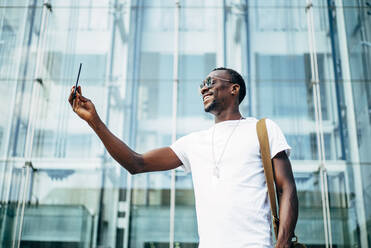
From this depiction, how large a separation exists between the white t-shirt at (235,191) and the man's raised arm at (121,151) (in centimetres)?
19

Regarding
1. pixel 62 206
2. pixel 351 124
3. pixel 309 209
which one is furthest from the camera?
pixel 351 124

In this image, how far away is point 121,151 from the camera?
8.67 feet

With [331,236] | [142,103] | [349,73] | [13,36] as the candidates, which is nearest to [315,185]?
[331,236]

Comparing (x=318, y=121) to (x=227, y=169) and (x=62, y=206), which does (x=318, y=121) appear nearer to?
(x=62, y=206)

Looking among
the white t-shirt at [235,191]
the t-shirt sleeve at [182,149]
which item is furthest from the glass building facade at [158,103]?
the white t-shirt at [235,191]

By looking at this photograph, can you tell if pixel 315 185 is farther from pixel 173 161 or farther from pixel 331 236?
pixel 173 161

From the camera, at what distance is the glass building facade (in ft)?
21.7

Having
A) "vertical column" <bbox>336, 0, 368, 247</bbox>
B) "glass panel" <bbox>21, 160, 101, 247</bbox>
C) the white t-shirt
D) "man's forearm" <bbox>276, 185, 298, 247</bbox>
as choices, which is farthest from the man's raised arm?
"vertical column" <bbox>336, 0, 368, 247</bbox>

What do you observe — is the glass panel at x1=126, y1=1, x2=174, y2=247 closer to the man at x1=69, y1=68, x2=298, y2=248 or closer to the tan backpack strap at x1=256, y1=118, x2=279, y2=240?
the man at x1=69, y1=68, x2=298, y2=248

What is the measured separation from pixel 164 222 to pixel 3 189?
220 cm

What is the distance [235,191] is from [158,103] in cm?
489

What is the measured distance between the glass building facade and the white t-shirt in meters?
4.19

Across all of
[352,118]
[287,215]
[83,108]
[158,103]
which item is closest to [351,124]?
[352,118]

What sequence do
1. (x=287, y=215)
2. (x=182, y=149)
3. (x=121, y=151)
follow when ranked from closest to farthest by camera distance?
(x=287, y=215), (x=121, y=151), (x=182, y=149)
